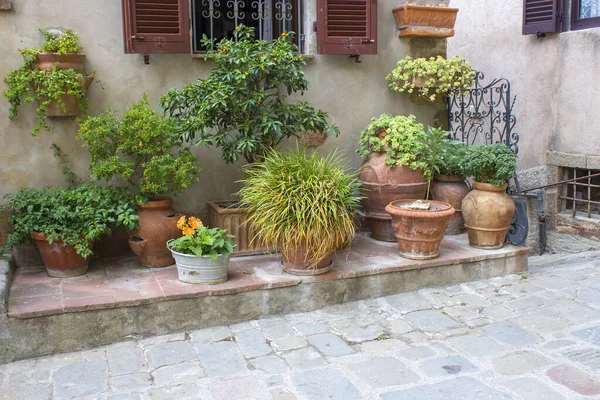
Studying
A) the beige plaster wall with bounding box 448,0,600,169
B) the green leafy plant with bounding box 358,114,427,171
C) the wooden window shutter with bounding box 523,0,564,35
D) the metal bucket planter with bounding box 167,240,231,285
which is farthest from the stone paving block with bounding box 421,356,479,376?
the wooden window shutter with bounding box 523,0,564,35

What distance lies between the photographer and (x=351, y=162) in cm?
602

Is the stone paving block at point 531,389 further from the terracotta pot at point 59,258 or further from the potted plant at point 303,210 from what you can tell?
the terracotta pot at point 59,258

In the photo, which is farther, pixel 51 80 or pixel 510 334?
pixel 51 80

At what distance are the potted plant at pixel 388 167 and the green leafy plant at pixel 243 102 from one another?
60 centimetres

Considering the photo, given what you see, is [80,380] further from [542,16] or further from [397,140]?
[542,16]

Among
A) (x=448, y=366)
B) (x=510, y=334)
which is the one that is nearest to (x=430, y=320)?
(x=510, y=334)

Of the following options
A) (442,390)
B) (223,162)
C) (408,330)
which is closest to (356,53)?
(223,162)

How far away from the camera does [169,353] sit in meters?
3.92

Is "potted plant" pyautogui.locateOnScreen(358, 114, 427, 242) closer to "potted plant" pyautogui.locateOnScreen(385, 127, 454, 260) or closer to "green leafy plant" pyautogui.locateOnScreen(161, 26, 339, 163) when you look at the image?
"potted plant" pyautogui.locateOnScreen(385, 127, 454, 260)

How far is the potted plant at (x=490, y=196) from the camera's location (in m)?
5.21

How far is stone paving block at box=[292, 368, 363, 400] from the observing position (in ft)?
11.0

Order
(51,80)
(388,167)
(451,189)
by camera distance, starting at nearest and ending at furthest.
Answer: (51,80) < (388,167) < (451,189)

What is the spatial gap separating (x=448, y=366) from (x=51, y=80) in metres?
3.46

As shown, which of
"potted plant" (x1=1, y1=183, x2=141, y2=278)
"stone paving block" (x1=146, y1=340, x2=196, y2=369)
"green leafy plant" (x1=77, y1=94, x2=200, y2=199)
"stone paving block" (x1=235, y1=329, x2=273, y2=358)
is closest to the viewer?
"stone paving block" (x1=146, y1=340, x2=196, y2=369)
